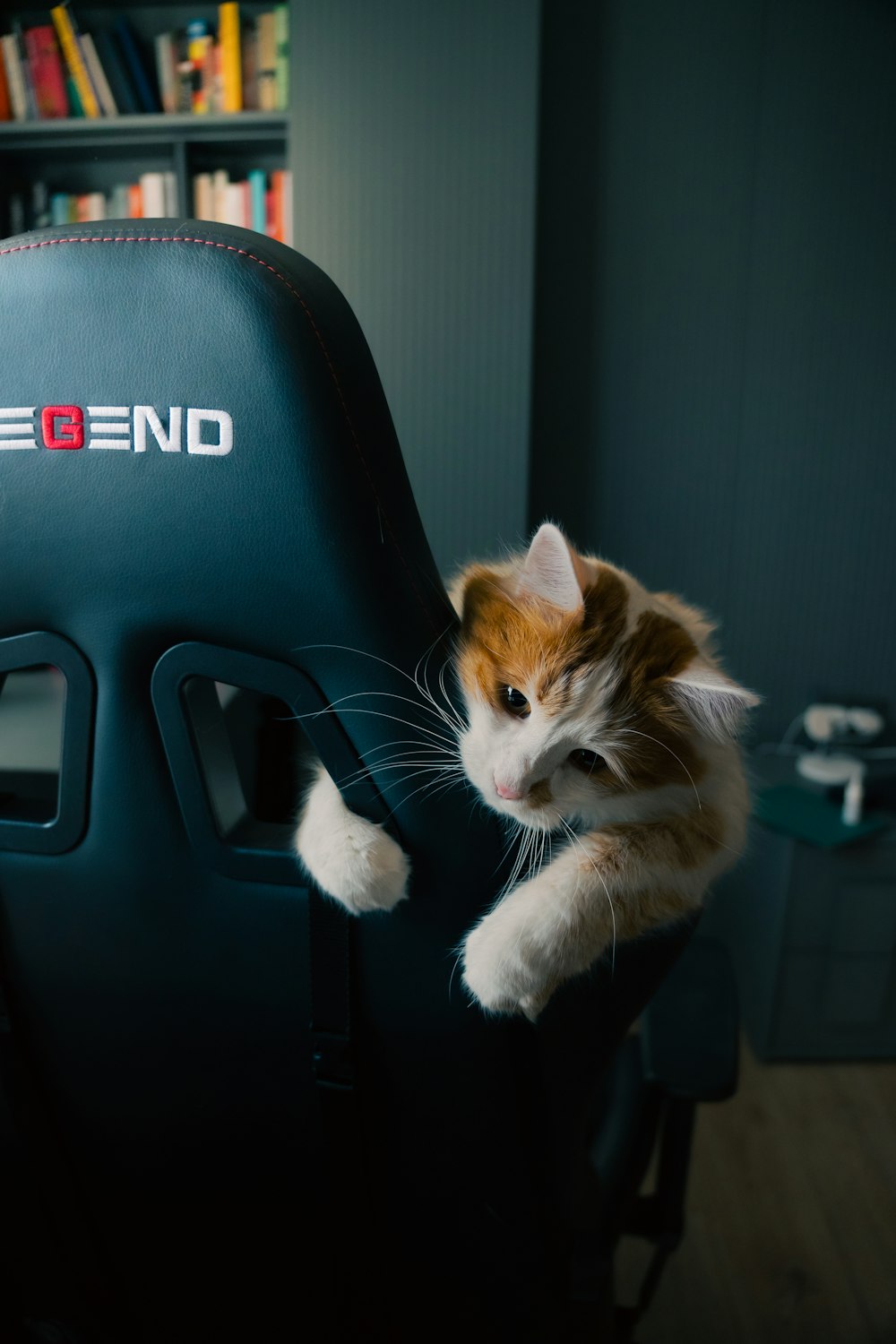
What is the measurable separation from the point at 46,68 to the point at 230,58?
0.47 m

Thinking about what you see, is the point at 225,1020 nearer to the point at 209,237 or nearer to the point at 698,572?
the point at 209,237

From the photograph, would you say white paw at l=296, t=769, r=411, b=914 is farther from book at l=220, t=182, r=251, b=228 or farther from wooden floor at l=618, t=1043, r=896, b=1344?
book at l=220, t=182, r=251, b=228

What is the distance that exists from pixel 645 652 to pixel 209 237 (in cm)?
50

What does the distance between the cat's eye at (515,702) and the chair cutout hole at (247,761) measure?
19 centimetres

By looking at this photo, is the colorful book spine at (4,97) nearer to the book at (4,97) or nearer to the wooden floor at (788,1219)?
the book at (4,97)

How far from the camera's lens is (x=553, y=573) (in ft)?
2.52

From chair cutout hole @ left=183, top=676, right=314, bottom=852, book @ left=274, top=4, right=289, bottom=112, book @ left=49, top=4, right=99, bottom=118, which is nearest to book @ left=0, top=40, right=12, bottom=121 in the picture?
book @ left=49, top=4, right=99, bottom=118

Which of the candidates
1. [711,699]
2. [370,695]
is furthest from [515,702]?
[370,695]

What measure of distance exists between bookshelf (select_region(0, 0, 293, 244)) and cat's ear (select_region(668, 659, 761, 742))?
188cm

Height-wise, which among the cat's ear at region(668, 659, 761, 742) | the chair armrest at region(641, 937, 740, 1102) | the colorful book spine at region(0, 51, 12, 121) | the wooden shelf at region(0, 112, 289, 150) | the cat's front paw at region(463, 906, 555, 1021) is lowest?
the chair armrest at region(641, 937, 740, 1102)

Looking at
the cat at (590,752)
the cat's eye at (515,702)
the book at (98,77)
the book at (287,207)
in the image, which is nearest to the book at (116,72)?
the book at (98,77)

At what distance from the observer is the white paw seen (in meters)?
0.57

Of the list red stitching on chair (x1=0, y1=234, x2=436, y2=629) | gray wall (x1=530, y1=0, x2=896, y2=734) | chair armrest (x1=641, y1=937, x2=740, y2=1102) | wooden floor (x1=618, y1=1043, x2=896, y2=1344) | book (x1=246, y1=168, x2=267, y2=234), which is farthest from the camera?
book (x1=246, y1=168, x2=267, y2=234)

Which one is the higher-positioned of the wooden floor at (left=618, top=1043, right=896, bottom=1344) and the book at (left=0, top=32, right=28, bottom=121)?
the book at (left=0, top=32, right=28, bottom=121)
